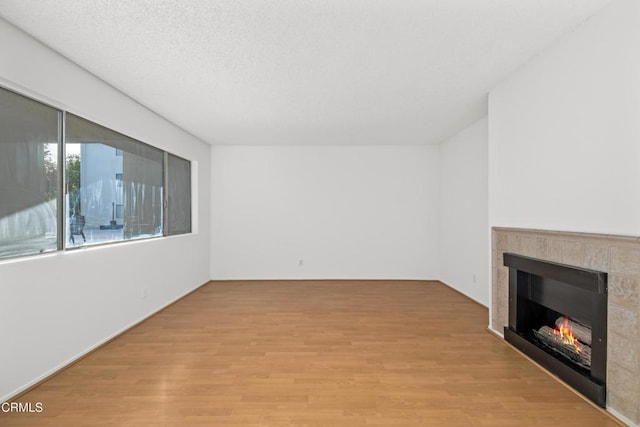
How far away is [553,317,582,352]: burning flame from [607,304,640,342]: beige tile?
1.85ft

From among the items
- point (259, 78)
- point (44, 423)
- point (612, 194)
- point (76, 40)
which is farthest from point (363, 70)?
point (44, 423)

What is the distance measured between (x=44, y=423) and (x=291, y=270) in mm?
4709

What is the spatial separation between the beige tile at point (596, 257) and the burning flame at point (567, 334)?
2.35 feet

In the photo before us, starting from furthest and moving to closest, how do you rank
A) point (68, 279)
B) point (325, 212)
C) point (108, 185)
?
point (325, 212), point (108, 185), point (68, 279)

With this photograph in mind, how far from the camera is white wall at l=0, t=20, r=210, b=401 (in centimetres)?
233

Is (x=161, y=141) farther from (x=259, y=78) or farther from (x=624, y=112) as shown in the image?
(x=624, y=112)

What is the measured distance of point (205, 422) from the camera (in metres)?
2.05

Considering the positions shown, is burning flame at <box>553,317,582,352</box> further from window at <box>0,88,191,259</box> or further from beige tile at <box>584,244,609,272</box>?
window at <box>0,88,191,259</box>

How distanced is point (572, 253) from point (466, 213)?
2913 mm

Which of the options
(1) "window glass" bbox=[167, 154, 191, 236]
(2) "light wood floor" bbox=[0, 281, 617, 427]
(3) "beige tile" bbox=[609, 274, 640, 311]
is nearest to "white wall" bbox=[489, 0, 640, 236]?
(3) "beige tile" bbox=[609, 274, 640, 311]

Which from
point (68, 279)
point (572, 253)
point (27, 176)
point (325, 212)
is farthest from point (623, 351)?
point (325, 212)

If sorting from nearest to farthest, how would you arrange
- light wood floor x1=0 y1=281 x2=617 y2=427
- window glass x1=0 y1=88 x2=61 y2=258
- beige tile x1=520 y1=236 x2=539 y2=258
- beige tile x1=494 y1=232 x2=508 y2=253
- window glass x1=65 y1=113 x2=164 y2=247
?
light wood floor x1=0 y1=281 x2=617 y2=427, window glass x1=0 y1=88 x2=61 y2=258, beige tile x1=520 y1=236 x2=539 y2=258, window glass x1=65 y1=113 x2=164 y2=247, beige tile x1=494 y1=232 x2=508 y2=253

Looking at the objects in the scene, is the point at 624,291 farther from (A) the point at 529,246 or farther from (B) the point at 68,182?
(B) the point at 68,182

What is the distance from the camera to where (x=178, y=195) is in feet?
17.8
